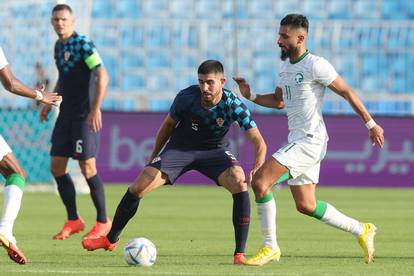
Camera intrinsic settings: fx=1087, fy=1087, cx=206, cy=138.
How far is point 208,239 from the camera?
1123 centimetres

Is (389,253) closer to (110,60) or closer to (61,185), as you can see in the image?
(61,185)

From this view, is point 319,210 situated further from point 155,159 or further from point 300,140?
point 155,159

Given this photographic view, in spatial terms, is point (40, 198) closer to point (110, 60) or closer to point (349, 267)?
→ point (110, 60)

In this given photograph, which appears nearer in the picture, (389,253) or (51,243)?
(389,253)

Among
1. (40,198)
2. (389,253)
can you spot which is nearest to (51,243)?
(389,253)

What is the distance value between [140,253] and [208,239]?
2.93 metres

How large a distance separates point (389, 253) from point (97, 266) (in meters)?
2.88

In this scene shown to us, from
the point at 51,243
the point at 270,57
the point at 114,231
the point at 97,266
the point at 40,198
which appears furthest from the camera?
the point at 270,57

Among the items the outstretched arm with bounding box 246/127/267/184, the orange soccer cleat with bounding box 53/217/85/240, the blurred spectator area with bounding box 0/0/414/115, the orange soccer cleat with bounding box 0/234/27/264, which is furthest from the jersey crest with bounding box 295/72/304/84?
the blurred spectator area with bounding box 0/0/414/115

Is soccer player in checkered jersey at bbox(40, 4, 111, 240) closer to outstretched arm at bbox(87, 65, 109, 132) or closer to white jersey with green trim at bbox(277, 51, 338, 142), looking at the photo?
outstretched arm at bbox(87, 65, 109, 132)

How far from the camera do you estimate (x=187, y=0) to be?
28.9 m

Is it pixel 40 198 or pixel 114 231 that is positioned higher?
pixel 114 231

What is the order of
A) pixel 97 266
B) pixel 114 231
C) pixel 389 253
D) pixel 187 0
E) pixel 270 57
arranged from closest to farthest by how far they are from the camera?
pixel 97 266, pixel 114 231, pixel 389 253, pixel 270 57, pixel 187 0

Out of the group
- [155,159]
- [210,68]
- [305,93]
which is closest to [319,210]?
[305,93]
